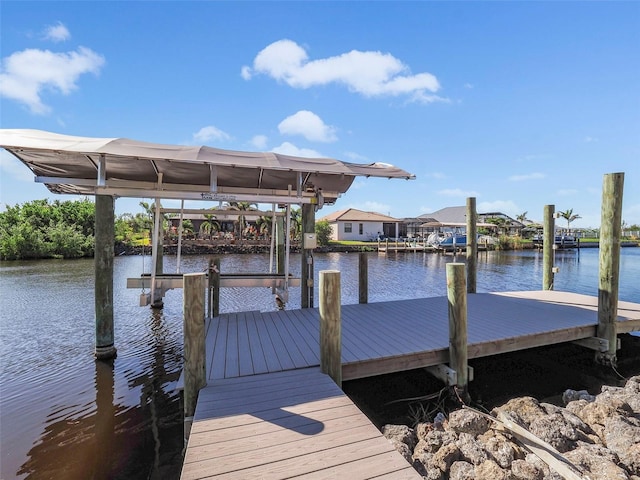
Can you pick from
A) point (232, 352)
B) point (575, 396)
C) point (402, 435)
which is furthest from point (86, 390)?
point (575, 396)

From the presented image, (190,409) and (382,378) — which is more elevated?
(190,409)

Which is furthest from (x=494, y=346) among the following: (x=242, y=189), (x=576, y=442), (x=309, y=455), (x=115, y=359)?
(x=115, y=359)

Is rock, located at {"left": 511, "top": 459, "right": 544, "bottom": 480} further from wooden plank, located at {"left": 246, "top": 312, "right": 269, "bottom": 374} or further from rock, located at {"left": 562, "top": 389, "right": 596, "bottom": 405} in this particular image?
wooden plank, located at {"left": 246, "top": 312, "right": 269, "bottom": 374}

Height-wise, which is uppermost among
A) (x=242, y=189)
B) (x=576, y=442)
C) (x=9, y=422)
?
(x=242, y=189)

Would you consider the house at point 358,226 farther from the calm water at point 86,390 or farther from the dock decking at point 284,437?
the dock decking at point 284,437

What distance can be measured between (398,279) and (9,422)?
15074mm

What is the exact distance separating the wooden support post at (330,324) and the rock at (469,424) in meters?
1.38

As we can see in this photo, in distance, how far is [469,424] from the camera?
3645 millimetres

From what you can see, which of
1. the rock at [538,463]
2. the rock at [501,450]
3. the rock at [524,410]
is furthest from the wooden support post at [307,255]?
the rock at [538,463]

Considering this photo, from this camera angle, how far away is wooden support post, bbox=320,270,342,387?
3502 millimetres

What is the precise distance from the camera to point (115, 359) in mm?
6203

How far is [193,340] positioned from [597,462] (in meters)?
3.96

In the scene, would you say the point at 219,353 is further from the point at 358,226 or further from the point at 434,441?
the point at 358,226

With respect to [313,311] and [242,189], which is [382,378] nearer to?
[313,311]
